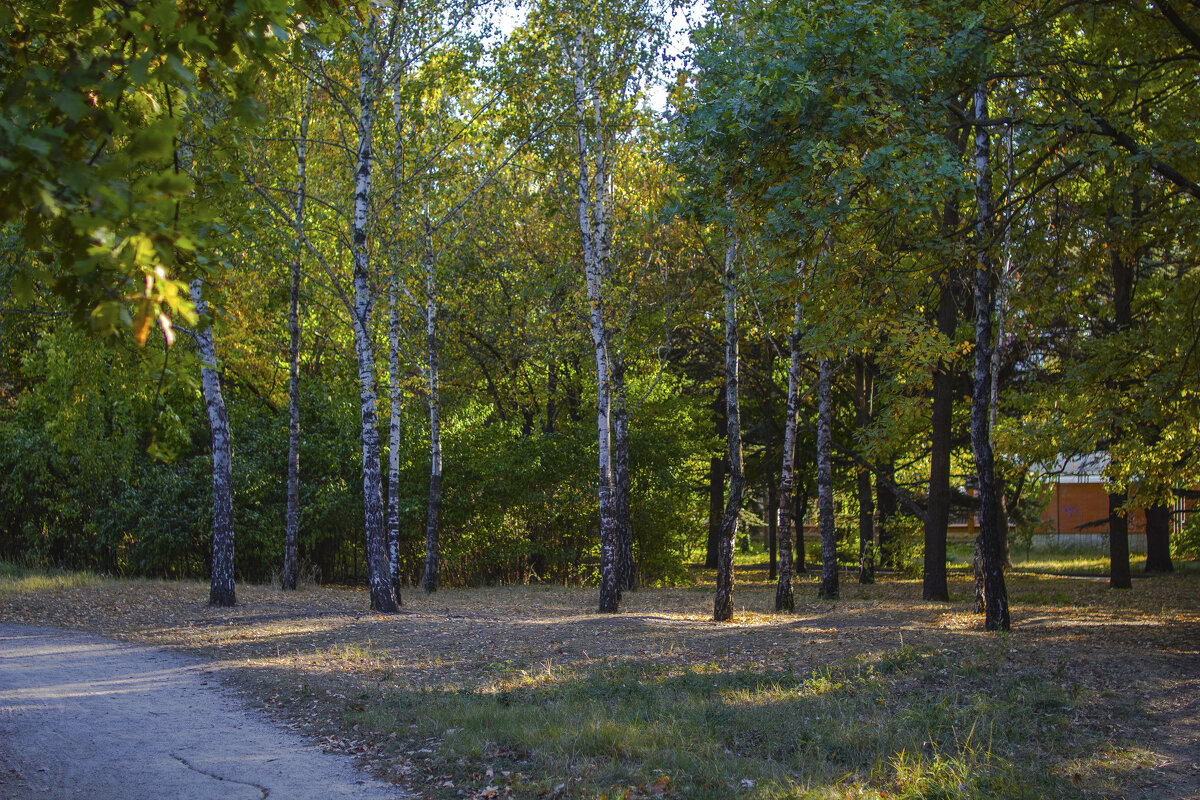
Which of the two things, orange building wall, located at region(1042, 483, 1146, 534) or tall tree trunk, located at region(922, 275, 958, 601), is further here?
orange building wall, located at region(1042, 483, 1146, 534)

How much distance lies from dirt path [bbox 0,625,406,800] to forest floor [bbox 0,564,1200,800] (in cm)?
32

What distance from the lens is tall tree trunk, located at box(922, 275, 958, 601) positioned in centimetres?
1634

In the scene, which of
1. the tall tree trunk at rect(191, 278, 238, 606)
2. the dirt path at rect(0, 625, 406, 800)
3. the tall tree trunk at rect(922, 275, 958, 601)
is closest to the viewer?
the dirt path at rect(0, 625, 406, 800)

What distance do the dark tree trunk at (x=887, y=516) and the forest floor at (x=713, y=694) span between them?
752cm

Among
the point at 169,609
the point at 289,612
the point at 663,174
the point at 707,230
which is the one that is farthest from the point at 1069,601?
the point at 169,609

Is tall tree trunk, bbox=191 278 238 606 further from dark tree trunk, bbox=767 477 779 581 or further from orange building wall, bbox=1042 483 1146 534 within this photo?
orange building wall, bbox=1042 483 1146 534

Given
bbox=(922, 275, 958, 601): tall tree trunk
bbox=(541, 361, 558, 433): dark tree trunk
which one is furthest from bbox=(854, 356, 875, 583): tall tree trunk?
bbox=(541, 361, 558, 433): dark tree trunk

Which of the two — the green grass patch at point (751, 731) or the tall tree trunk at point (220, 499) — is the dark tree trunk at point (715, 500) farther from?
the green grass patch at point (751, 731)

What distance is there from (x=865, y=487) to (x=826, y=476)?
22.7 feet

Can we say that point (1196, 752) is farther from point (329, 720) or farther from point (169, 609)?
point (169, 609)

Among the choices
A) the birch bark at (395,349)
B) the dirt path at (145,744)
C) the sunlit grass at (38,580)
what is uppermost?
the birch bark at (395,349)

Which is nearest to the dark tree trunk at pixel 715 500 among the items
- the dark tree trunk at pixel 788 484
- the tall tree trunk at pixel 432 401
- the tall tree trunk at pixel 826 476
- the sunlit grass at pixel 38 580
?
the tall tree trunk at pixel 826 476

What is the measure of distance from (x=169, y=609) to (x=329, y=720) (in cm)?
→ 794

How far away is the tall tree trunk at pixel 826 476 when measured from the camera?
1622 centimetres
